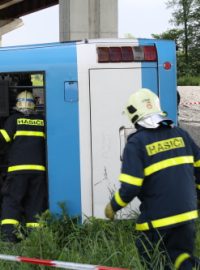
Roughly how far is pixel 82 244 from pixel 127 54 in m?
1.74

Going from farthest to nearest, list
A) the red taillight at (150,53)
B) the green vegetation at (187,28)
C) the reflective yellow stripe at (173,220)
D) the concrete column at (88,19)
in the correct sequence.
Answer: the green vegetation at (187,28), the concrete column at (88,19), the red taillight at (150,53), the reflective yellow stripe at (173,220)

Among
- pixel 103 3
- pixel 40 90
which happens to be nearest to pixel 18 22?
pixel 103 3

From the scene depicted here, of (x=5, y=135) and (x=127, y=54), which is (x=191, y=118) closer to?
(x=127, y=54)

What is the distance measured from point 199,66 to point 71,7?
25928mm

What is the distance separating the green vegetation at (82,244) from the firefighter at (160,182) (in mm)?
144

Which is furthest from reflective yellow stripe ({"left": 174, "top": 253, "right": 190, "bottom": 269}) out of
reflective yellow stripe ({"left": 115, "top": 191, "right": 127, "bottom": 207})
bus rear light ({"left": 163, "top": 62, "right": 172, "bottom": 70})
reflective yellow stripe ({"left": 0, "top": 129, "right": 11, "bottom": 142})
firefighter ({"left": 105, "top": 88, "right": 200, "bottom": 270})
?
reflective yellow stripe ({"left": 0, "top": 129, "right": 11, "bottom": 142})

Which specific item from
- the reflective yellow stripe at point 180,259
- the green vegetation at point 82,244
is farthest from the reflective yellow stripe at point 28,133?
the reflective yellow stripe at point 180,259

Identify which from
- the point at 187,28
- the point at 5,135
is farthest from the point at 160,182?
the point at 187,28

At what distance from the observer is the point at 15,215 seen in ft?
17.0

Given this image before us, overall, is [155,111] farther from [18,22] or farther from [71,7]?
[18,22]

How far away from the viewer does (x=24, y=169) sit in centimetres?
519

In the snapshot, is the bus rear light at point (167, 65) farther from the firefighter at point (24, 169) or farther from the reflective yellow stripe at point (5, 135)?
the reflective yellow stripe at point (5, 135)

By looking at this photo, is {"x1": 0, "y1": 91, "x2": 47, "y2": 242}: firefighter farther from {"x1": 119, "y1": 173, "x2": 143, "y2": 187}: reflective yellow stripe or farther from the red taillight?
{"x1": 119, "y1": 173, "x2": 143, "y2": 187}: reflective yellow stripe

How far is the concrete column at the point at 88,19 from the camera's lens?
823 inches
